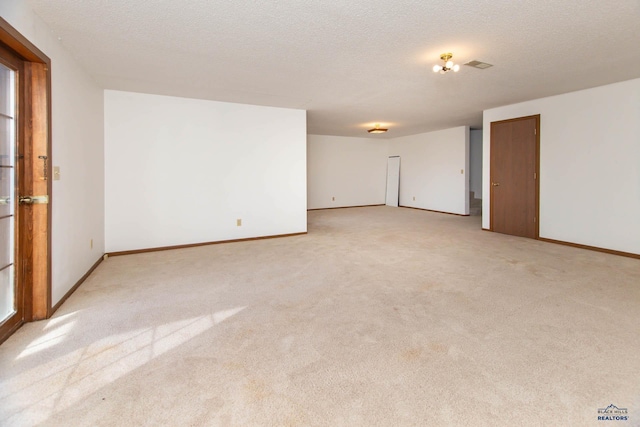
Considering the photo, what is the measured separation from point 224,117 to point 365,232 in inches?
127

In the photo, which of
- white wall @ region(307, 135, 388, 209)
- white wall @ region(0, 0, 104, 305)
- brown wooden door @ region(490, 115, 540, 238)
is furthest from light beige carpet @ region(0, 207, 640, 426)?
white wall @ region(307, 135, 388, 209)

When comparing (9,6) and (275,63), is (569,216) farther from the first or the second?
(9,6)

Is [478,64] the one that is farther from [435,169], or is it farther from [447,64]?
[435,169]

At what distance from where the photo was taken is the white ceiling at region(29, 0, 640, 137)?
2.42 metres

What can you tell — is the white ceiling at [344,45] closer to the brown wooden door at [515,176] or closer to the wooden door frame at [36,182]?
the wooden door frame at [36,182]

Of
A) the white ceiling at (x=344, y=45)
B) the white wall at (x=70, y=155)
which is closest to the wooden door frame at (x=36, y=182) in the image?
the white wall at (x=70, y=155)

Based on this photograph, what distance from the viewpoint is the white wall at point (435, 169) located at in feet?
27.3

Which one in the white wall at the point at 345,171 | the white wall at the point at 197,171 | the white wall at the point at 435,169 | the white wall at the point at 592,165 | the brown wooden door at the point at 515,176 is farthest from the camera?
the white wall at the point at 345,171

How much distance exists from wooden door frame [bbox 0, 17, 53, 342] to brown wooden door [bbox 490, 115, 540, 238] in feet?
20.8

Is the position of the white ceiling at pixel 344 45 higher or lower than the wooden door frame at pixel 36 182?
higher

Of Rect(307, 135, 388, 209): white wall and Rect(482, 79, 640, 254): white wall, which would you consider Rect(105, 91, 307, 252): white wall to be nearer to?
Rect(307, 135, 388, 209): white wall

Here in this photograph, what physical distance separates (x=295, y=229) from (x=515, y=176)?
4.02 metres

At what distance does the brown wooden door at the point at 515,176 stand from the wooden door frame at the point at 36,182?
6.35m

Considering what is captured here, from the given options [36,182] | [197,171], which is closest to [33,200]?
[36,182]
